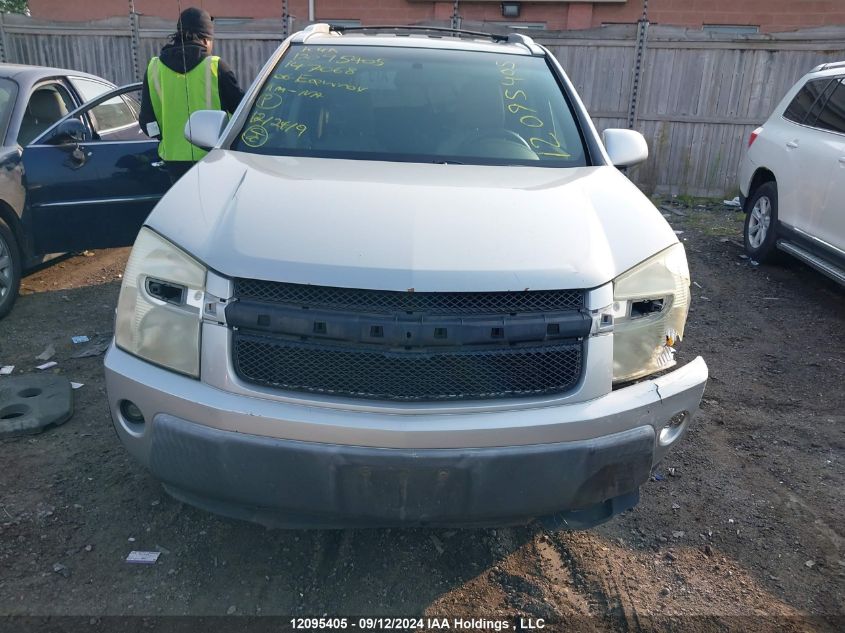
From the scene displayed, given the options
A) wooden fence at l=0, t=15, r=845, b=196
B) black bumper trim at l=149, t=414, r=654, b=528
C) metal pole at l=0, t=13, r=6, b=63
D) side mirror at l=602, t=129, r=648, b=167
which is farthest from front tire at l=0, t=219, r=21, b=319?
metal pole at l=0, t=13, r=6, b=63

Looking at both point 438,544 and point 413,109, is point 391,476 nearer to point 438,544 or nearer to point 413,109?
point 438,544

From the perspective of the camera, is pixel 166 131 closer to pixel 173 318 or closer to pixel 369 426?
pixel 173 318

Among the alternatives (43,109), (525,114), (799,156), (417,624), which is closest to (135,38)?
(43,109)

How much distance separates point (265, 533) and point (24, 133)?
3994mm

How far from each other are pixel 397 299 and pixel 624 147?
6.31 feet

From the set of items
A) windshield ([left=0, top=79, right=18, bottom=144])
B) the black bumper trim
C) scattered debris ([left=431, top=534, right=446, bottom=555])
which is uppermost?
windshield ([left=0, top=79, right=18, bottom=144])

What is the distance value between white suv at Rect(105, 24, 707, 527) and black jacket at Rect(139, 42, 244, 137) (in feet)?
9.62

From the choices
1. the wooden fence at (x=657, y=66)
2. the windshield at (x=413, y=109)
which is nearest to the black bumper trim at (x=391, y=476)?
the windshield at (x=413, y=109)

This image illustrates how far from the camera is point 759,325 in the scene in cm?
536

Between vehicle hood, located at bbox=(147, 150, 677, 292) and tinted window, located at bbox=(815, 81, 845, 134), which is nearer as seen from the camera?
vehicle hood, located at bbox=(147, 150, 677, 292)

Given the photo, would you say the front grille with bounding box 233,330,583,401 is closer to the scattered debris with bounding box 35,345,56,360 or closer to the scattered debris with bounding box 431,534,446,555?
the scattered debris with bounding box 431,534,446,555

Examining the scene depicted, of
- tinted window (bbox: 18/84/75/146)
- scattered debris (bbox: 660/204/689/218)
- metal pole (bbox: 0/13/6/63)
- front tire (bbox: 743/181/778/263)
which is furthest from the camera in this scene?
metal pole (bbox: 0/13/6/63)

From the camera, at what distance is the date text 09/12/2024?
2314mm

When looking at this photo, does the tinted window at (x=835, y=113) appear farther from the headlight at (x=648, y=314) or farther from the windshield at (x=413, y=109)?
the headlight at (x=648, y=314)
